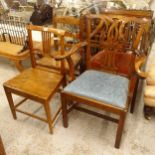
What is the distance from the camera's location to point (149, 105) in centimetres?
177

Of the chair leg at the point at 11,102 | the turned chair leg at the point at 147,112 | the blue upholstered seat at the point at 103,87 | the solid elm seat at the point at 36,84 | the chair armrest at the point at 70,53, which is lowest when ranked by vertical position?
the turned chair leg at the point at 147,112

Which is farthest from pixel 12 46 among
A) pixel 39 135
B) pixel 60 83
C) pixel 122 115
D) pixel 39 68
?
pixel 122 115

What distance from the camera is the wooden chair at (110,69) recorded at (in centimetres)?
145

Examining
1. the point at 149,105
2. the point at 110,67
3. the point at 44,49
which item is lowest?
the point at 149,105

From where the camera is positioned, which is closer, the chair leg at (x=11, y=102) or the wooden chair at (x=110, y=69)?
the wooden chair at (x=110, y=69)

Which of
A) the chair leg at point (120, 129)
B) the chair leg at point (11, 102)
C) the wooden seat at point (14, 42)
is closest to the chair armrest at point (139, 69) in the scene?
the chair leg at point (120, 129)

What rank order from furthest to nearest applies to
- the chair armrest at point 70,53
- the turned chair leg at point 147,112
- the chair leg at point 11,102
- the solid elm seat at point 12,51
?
the solid elm seat at point 12,51 → the turned chair leg at point 147,112 → the chair leg at point 11,102 → the chair armrest at point 70,53

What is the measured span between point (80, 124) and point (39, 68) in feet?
2.36

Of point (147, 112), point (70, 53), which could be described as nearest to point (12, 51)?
point (70, 53)

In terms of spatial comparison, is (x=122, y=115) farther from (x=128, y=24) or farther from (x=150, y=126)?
(x=128, y=24)

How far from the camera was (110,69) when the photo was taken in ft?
5.77

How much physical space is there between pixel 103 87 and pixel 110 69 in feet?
0.96

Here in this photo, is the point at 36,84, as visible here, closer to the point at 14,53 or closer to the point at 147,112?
the point at 14,53

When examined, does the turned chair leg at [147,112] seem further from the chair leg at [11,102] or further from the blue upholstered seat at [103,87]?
the chair leg at [11,102]
